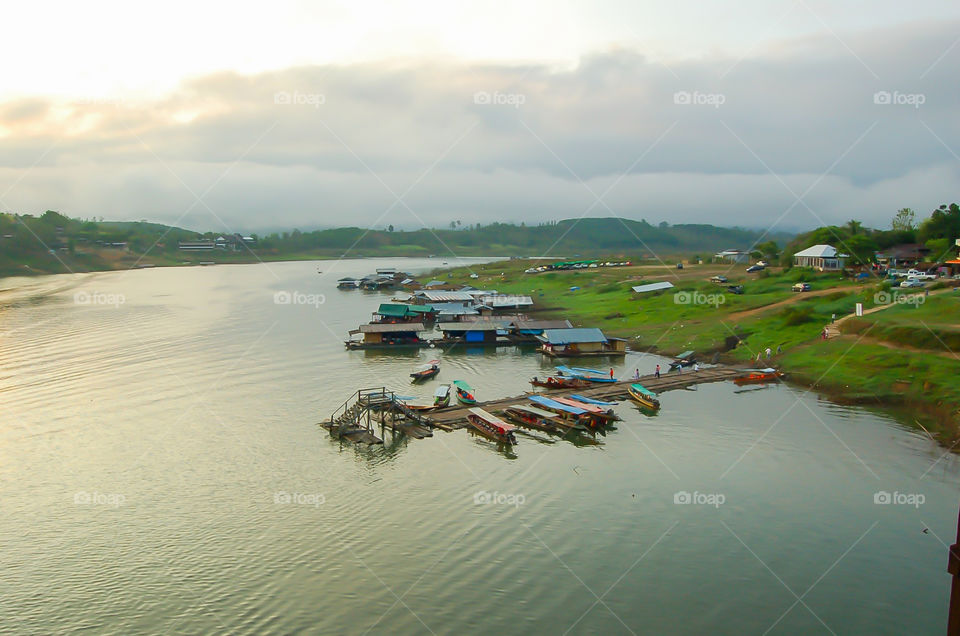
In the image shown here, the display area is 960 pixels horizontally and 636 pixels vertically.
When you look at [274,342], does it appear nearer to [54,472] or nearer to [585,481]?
[54,472]

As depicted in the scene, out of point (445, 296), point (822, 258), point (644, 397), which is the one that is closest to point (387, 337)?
point (644, 397)

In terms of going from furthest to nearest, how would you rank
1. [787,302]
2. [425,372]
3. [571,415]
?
[787,302] → [425,372] → [571,415]

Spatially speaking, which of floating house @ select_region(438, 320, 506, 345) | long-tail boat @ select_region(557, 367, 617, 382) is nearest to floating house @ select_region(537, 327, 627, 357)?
floating house @ select_region(438, 320, 506, 345)

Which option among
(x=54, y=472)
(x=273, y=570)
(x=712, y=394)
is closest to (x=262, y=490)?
(x=273, y=570)

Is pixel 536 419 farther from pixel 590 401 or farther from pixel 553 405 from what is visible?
pixel 590 401

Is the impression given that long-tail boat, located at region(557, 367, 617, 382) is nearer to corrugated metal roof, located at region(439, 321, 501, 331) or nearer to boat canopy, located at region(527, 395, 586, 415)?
boat canopy, located at region(527, 395, 586, 415)

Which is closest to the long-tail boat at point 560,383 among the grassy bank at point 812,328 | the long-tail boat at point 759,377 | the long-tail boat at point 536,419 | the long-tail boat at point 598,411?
the long-tail boat at point 598,411
